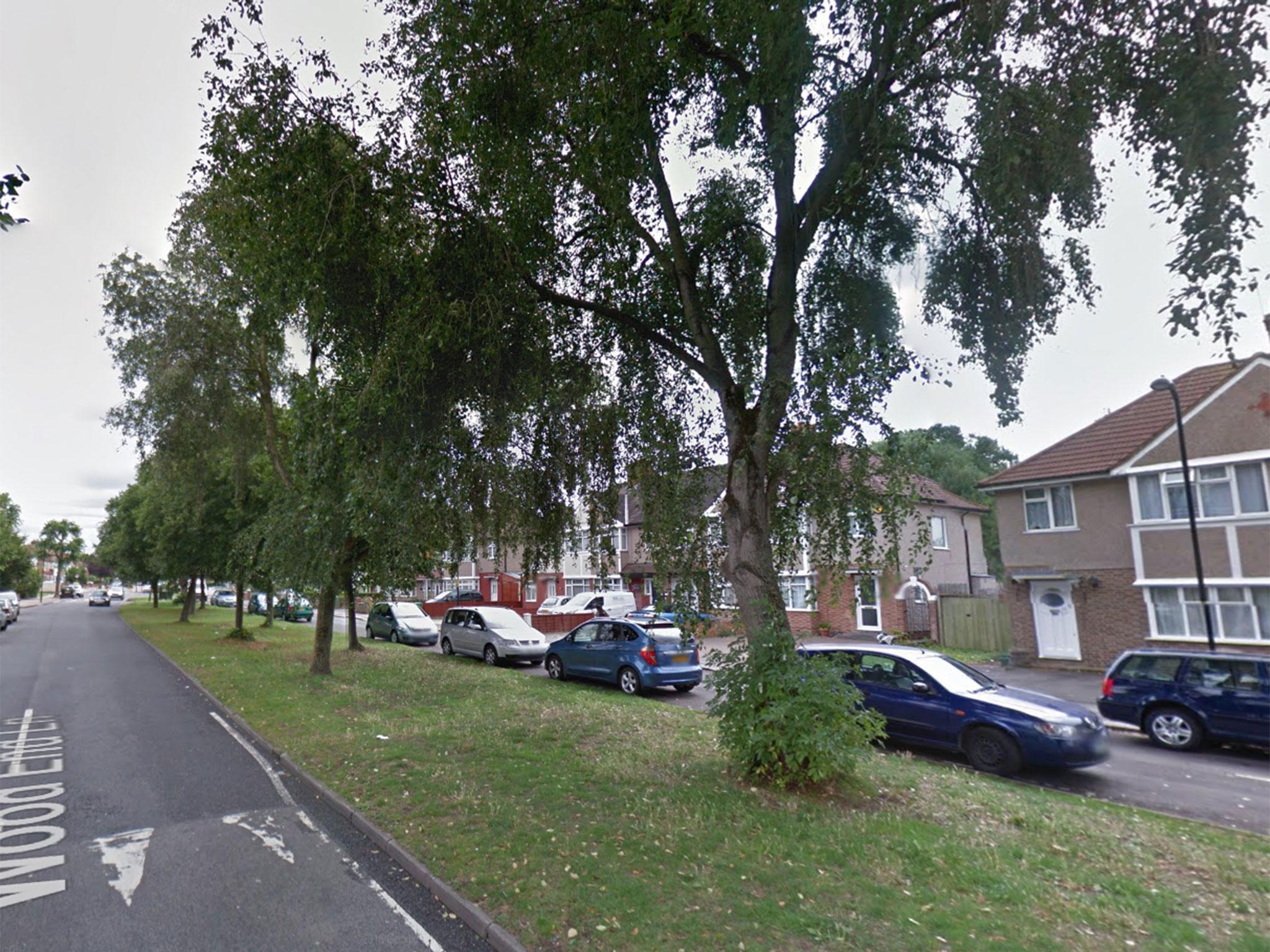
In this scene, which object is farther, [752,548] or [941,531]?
[941,531]

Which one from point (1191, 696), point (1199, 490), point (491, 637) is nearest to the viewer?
point (1191, 696)

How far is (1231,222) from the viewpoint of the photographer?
17.0ft

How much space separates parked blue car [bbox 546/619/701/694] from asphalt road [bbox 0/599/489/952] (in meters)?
7.55

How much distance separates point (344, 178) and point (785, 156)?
4.82m

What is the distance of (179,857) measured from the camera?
5590 mm

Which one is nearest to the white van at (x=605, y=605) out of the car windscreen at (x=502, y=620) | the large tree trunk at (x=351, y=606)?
the car windscreen at (x=502, y=620)

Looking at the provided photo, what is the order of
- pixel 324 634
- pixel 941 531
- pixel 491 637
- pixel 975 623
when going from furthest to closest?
1. pixel 941 531
2. pixel 975 623
3. pixel 491 637
4. pixel 324 634

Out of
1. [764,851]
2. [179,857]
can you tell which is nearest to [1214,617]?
[764,851]

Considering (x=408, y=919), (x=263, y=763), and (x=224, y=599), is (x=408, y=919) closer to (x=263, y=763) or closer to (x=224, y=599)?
(x=263, y=763)

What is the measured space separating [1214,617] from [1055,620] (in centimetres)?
368

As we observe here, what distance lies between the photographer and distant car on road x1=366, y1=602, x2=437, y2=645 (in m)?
26.7

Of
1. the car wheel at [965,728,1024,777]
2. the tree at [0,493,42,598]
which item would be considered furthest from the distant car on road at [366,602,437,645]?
the tree at [0,493,42,598]

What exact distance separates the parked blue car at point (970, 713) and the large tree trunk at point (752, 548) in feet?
2.71

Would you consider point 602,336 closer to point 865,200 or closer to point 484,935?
point 865,200
